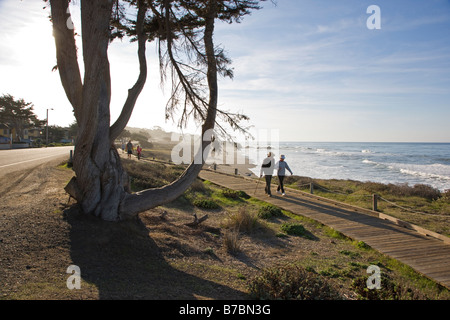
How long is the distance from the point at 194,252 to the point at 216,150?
243 cm

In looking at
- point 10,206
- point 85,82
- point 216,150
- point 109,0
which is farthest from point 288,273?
point 10,206

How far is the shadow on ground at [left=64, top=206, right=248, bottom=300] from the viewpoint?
4.35m

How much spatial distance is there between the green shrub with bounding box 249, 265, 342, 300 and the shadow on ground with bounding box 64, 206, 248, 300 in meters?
0.36

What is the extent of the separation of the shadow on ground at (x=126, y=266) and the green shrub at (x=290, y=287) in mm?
365

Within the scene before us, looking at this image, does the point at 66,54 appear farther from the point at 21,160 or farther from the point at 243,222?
the point at 21,160

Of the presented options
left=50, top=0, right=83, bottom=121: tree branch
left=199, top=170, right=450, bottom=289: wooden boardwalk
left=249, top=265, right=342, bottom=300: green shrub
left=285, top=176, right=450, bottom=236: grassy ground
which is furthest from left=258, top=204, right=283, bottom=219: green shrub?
left=50, top=0, right=83, bottom=121: tree branch

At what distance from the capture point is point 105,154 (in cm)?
612

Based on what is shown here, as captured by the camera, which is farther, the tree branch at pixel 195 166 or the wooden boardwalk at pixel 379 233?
the wooden boardwalk at pixel 379 233

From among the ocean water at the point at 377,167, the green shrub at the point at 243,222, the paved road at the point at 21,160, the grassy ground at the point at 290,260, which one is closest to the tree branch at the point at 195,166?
the grassy ground at the point at 290,260

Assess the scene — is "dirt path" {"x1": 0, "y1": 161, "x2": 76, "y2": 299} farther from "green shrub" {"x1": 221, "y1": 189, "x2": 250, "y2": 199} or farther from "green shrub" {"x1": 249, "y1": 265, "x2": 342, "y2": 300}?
"green shrub" {"x1": 221, "y1": 189, "x2": 250, "y2": 199}

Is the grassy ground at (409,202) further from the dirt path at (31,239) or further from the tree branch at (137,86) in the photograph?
the dirt path at (31,239)

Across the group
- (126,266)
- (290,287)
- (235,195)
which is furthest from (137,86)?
(235,195)

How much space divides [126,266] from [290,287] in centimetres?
289

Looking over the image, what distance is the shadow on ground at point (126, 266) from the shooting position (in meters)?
4.35
